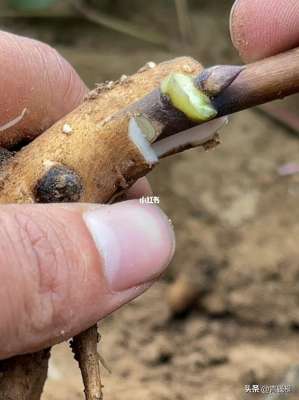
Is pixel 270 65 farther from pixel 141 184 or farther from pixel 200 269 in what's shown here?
pixel 200 269

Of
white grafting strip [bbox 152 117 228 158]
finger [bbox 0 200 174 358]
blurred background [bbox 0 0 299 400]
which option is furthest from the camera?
blurred background [bbox 0 0 299 400]

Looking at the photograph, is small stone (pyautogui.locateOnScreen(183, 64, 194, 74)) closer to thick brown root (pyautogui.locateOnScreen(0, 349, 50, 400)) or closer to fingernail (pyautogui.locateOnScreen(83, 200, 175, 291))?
fingernail (pyautogui.locateOnScreen(83, 200, 175, 291))

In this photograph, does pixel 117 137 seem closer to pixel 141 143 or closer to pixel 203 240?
pixel 141 143

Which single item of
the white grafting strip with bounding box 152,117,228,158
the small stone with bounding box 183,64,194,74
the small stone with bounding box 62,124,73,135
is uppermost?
the small stone with bounding box 183,64,194,74

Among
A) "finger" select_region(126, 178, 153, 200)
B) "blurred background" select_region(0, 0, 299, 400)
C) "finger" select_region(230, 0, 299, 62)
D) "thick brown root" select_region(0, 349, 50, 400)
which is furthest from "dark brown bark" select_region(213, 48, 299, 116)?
"blurred background" select_region(0, 0, 299, 400)

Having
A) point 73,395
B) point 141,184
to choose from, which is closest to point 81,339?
point 141,184

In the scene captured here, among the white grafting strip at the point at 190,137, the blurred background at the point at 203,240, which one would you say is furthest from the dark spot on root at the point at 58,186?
the blurred background at the point at 203,240
